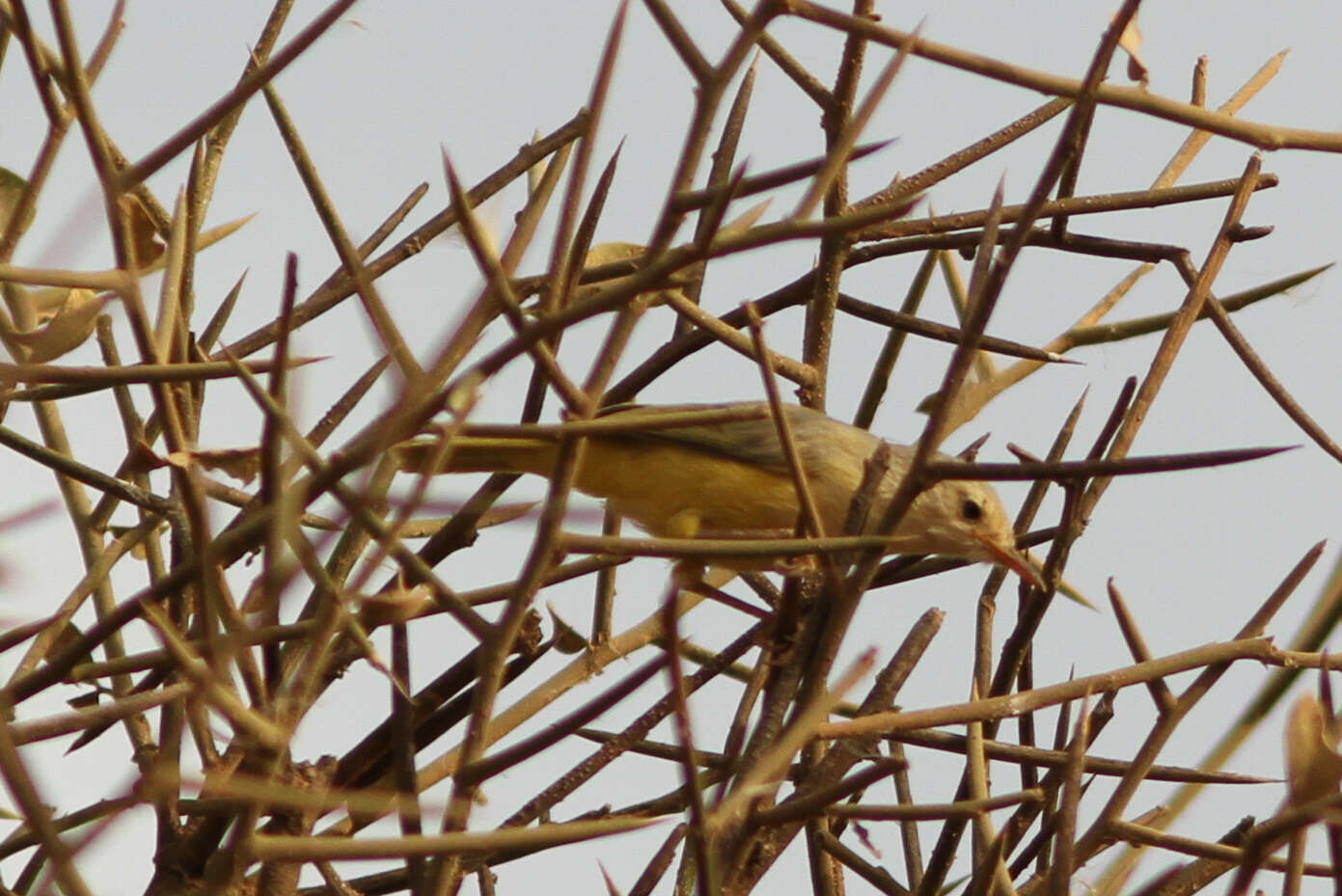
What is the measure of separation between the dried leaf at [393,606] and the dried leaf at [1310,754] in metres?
0.81

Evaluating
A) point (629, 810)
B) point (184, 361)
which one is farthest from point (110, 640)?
point (629, 810)

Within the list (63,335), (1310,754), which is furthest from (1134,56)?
(63,335)

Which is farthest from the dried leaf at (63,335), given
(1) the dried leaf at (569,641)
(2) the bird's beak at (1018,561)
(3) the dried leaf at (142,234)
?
(2) the bird's beak at (1018,561)

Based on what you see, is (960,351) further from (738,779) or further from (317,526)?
(317,526)

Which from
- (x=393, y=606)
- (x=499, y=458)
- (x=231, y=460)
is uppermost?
(x=499, y=458)

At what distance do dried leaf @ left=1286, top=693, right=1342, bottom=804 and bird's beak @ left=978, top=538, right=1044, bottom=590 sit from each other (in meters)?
0.92

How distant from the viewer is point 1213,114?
199 cm

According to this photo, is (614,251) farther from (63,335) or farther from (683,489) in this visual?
(683,489)

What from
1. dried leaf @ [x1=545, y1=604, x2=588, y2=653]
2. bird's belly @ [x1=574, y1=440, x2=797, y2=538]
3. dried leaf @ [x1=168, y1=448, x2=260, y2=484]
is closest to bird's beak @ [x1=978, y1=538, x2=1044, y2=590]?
dried leaf @ [x1=545, y1=604, x2=588, y2=653]

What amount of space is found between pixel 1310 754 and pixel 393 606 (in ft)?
2.78

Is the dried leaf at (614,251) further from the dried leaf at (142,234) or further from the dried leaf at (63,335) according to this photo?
the dried leaf at (63,335)

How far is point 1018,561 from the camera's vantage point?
3.19 m

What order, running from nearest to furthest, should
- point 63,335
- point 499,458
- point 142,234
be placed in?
point 63,335, point 142,234, point 499,458

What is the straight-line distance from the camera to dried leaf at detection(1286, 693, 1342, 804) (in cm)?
159
